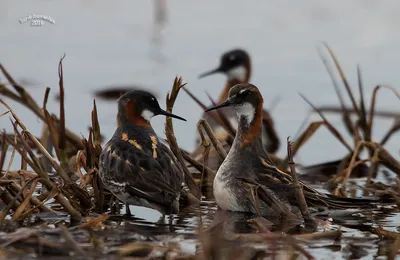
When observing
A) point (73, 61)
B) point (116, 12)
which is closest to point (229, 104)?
point (73, 61)

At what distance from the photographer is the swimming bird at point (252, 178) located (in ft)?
28.1

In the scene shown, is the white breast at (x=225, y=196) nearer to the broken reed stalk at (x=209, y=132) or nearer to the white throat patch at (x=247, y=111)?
the broken reed stalk at (x=209, y=132)

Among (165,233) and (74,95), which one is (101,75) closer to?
(74,95)

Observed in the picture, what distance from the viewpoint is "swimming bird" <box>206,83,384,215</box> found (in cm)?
856

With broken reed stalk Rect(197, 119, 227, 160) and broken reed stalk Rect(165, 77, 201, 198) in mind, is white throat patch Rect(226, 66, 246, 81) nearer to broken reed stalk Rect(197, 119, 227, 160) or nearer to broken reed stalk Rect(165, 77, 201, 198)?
broken reed stalk Rect(197, 119, 227, 160)

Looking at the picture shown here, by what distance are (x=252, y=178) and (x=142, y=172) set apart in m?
1.13

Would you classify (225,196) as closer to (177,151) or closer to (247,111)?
(177,151)

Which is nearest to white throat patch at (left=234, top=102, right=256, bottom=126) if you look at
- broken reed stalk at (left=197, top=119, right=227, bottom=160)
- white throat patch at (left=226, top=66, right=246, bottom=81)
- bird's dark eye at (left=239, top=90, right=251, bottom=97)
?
bird's dark eye at (left=239, top=90, right=251, bottom=97)

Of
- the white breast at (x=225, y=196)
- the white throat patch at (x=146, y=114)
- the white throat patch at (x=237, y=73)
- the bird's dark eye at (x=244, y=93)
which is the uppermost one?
the white throat patch at (x=237, y=73)

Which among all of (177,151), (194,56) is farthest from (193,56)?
(177,151)

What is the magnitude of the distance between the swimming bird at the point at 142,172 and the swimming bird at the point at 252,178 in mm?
524

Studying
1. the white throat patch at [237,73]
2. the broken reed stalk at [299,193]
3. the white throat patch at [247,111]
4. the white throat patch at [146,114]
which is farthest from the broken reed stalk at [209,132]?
the white throat patch at [237,73]

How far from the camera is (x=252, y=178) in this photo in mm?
8891

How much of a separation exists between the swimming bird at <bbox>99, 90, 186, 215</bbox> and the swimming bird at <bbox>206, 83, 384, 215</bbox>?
1.72ft
